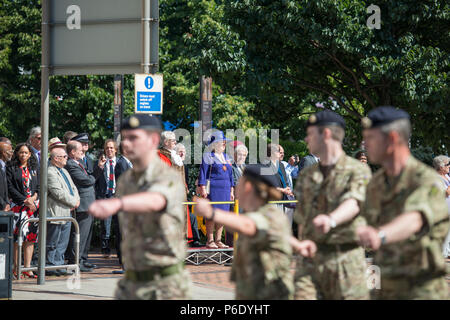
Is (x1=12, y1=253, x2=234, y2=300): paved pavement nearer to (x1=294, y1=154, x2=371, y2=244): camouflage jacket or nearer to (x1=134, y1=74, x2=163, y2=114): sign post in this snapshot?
(x1=134, y1=74, x2=163, y2=114): sign post

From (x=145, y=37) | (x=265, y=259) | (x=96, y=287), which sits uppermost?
(x=145, y=37)

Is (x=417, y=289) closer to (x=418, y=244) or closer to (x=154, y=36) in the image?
(x=418, y=244)

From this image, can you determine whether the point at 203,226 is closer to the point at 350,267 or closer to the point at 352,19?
the point at 352,19

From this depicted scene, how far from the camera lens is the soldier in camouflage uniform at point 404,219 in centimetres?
432

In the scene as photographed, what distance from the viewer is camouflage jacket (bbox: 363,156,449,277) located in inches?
171

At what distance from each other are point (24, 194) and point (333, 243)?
6.99 m

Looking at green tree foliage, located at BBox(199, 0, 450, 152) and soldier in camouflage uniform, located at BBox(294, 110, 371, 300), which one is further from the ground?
green tree foliage, located at BBox(199, 0, 450, 152)

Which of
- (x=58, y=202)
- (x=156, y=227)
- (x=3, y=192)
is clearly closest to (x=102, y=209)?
(x=156, y=227)

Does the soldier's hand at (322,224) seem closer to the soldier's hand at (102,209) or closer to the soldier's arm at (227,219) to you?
the soldier's arm at (227,219)

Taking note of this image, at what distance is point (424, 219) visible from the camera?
4.34 m

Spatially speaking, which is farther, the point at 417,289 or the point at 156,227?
the point at 156,227

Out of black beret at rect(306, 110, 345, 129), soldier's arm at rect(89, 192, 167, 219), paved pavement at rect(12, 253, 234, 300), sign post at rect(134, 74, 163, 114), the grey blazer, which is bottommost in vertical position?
paved pavement at rect(12, 253, 234, 300)

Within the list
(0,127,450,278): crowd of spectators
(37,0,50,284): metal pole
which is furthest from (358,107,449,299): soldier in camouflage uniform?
(37,0,50,284): metal pole

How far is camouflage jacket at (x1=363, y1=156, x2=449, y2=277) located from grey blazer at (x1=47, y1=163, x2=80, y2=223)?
7532 mm
